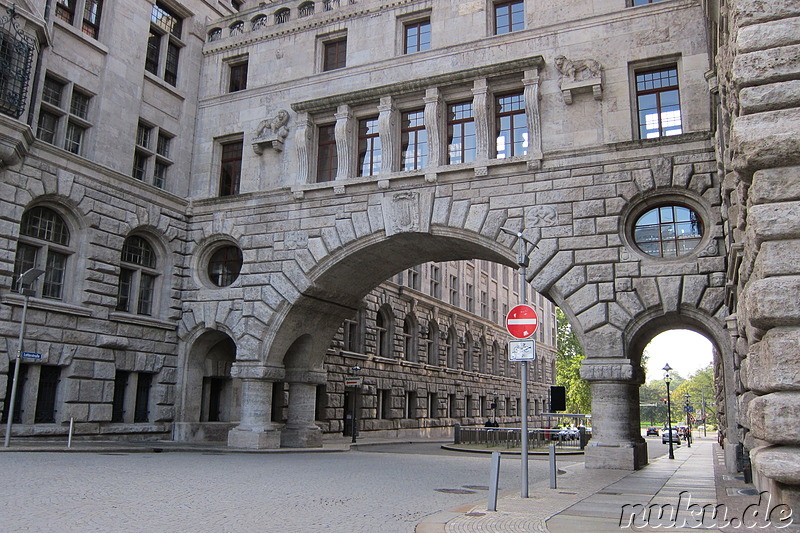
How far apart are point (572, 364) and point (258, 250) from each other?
53.3 m

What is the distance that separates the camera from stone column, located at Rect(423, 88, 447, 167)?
22.6 m

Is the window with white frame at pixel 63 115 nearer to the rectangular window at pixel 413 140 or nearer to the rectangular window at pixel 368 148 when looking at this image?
the rectangular window at pixel 368 148

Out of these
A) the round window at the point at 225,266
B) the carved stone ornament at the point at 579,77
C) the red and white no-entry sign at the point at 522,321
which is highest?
the carved stone ornament at the point at 579,77

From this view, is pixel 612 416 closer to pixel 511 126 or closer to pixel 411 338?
pixel 511 126

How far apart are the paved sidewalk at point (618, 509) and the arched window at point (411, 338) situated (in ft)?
85.7

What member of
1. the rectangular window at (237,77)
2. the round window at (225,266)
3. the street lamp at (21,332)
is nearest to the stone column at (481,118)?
the round window at (225,266)

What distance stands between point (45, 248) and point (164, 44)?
9.94m

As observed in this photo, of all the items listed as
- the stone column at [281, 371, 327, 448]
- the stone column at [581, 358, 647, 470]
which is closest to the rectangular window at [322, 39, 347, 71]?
the stone column at [281, 371, 327, 448]

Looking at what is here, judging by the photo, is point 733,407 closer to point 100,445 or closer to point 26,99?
point 100,445

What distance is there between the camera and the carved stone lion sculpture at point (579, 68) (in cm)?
2083

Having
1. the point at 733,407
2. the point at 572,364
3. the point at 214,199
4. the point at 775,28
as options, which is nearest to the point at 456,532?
the point at 775,28

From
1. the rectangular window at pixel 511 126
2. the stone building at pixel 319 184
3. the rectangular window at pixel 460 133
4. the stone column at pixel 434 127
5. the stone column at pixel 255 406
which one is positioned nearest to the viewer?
the stone building at pixel 319 184

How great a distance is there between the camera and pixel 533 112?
21391 millimetres

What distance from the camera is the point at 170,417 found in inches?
987
